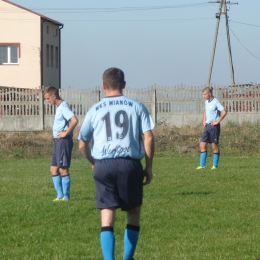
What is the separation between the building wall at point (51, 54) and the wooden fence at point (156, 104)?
924 inches

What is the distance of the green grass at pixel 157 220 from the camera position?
7.64 m

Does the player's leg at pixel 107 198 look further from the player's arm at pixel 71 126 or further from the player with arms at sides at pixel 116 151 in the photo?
the player's arm at pixel 71 126

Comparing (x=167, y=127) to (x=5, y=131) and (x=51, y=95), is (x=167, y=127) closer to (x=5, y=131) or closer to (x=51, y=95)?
(x=5, y=131)

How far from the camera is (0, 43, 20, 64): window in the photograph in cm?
5219

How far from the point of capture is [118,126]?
6574 millimetres

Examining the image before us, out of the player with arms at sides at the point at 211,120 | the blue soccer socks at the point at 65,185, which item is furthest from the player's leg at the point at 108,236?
the player with arms at sides at the point at 211,120

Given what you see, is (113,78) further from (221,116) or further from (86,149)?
(221,116)

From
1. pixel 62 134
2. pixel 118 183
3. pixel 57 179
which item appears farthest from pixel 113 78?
pixel 57 179

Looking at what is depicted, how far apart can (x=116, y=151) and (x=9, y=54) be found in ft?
155

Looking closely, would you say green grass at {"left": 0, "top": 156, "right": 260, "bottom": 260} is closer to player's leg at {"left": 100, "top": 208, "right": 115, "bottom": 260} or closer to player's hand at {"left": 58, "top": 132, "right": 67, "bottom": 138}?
player's leg at {"left": 100, "top": 208, "right": 115, "bottom": 260}

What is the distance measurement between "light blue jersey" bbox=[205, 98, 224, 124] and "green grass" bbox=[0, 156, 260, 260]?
200cm

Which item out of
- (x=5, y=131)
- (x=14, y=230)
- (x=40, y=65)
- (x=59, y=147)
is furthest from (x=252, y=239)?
(x=40, y=65)

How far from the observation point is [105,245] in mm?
6547

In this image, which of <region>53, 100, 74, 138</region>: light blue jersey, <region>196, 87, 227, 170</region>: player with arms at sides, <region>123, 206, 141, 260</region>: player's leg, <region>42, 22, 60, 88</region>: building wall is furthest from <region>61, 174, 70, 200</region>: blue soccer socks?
<region>42, 22, 60, 88</region>: building wall
